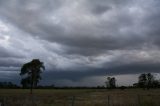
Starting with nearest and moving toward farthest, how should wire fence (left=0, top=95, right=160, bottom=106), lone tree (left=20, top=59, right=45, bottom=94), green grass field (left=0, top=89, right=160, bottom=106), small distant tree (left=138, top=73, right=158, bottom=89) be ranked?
wire fence (left=0, top=95, right=160, bottom=106) → green grass field (left=0, top=89, right=160, bottom=106) → lone tree (left=20, top=59, right=45, bottom=94) → small distant tree (left=138, top=73, right=158, bottom=89)

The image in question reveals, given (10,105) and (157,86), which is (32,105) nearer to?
(10,105)

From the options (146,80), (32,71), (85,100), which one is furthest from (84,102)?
(146,80)

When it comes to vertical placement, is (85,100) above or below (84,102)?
above

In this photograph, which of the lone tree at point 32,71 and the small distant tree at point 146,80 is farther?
the small distant tree at point 146,80

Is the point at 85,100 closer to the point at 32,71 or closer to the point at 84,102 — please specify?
the point at 84,102

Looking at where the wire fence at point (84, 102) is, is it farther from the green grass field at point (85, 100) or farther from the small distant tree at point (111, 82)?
the small distant tree at point (111, 82)

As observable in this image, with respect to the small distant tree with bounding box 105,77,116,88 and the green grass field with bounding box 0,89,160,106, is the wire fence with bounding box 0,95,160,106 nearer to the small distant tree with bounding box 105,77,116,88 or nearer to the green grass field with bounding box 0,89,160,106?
the green grass field with bounding box 0,89,160,106

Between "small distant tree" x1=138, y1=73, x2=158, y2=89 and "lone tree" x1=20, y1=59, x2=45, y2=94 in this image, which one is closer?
"lone tree" x1=20, y1=59, x2=45, y2=94

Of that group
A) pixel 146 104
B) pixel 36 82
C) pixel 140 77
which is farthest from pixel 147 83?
pixel 146 104

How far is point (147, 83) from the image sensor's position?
522ft

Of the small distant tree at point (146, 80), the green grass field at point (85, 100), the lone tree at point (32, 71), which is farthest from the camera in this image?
the small distant tree at point (146, 80)

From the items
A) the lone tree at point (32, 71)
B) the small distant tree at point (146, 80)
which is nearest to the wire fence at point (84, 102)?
the lone tree at point (32, 71)

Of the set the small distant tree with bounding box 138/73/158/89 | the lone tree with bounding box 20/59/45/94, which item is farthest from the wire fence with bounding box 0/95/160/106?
the small distant tree with bounding box 138/73/158/89

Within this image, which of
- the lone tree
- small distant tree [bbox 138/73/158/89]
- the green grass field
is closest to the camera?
the green grass field
